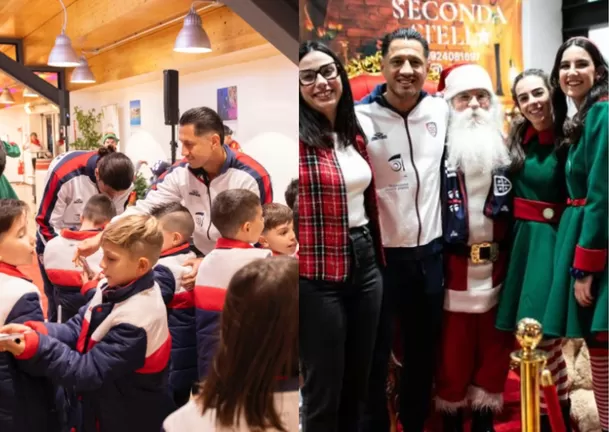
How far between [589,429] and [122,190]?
123 cm

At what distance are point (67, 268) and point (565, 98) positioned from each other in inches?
51.3

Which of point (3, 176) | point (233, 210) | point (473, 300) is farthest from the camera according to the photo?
point (3, 176)

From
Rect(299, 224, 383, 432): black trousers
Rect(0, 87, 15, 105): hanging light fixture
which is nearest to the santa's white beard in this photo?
Rect(299, 224, 383, 432): black trousers

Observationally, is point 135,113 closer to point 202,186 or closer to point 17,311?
point 202,186

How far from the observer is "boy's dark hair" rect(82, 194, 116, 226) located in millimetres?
1843

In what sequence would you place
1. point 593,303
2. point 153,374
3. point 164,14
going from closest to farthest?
point 593,303 → point 164,14 → point 153,374

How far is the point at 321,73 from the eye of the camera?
1333 millimetres

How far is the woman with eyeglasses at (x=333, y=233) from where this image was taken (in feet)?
4.40

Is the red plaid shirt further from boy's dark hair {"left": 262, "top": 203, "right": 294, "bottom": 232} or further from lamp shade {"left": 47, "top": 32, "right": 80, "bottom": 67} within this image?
lamp shade {"left": 47, "top": 32, "right": 80, "bottom": 67}

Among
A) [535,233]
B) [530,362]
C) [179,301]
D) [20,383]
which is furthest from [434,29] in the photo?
[20,383]

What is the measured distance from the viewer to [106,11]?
1736 millimetres

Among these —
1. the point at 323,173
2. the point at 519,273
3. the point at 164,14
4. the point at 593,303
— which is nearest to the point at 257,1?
the point at 164,14

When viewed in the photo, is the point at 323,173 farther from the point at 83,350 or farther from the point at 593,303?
the point at 83,350

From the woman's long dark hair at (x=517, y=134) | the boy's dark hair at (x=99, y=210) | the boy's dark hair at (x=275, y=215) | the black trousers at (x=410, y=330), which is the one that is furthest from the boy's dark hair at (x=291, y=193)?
the boy's dark hair at (x=99, y=210)
